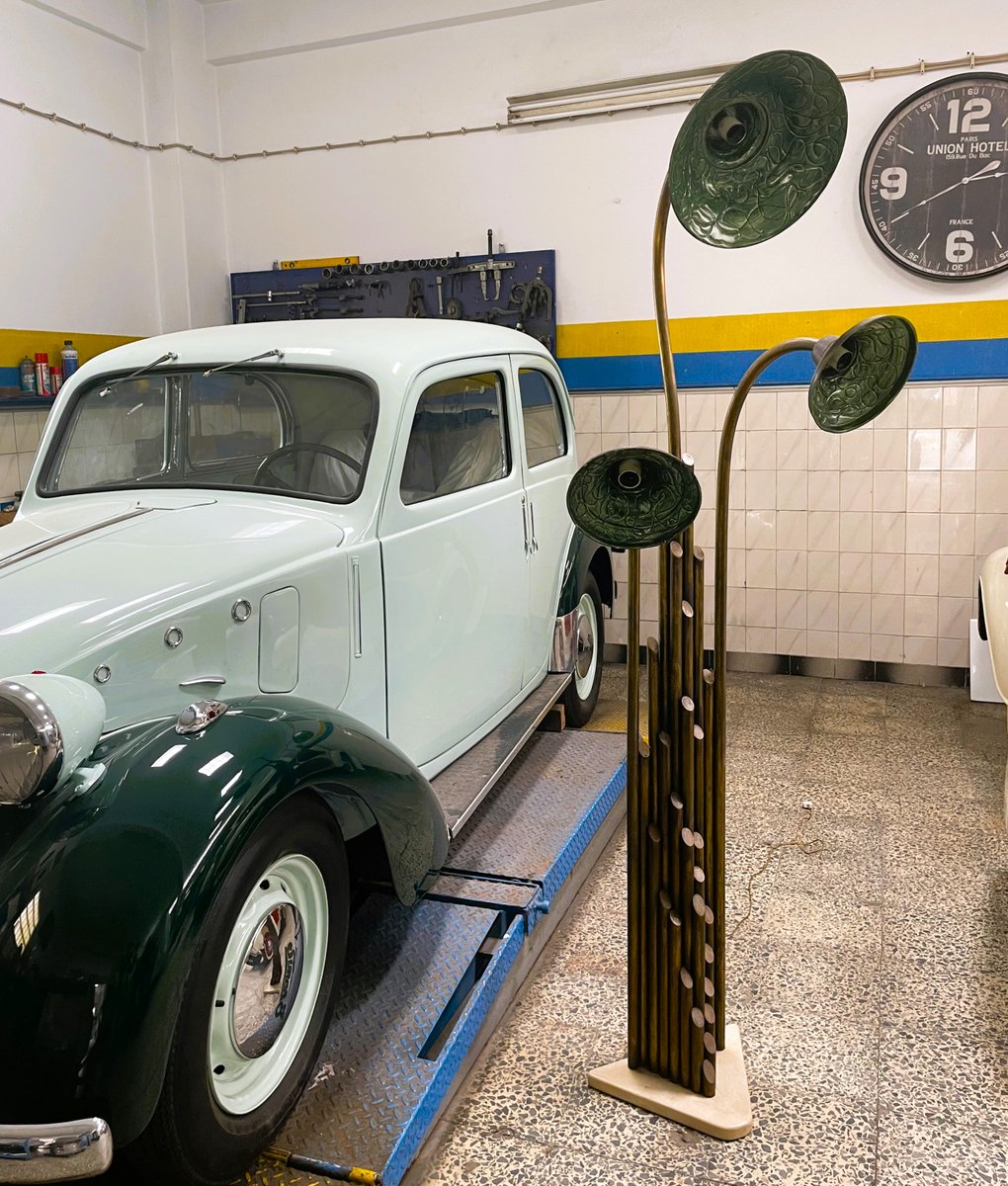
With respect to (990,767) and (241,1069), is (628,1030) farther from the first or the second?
(990,767)

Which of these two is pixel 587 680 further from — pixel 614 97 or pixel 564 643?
pixel 614 97

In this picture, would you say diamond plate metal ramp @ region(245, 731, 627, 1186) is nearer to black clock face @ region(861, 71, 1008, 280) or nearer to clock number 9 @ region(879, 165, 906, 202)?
black clock face @ region(861, 71, 1008, 280)

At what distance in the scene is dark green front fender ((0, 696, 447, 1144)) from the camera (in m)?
1.51

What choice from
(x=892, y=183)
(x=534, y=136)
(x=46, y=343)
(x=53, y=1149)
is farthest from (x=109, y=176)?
(x=53, y=1149)

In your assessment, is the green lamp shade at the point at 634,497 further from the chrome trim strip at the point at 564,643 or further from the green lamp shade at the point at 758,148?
the chrome trim strip at the point at 564,643

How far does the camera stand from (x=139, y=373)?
120 inches

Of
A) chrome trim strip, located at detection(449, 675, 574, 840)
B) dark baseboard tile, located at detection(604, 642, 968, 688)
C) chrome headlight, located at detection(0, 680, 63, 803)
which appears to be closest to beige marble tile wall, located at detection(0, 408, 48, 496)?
chrome trim strip, located at detection(449, 675, 574, 840)

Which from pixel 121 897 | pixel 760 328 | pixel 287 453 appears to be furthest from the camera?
pixel 760 328

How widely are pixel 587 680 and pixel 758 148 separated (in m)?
2.90

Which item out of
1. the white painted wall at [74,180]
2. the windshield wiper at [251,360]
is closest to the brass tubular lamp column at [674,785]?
the windshield wiper at [251,360]

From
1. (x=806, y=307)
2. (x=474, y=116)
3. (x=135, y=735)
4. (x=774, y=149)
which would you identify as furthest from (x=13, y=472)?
(x=774, y=149)

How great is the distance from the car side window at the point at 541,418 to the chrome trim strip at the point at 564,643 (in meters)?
0.60

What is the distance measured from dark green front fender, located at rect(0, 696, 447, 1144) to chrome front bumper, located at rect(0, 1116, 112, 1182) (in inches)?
1.0

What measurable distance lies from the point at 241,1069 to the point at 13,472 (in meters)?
4.04
